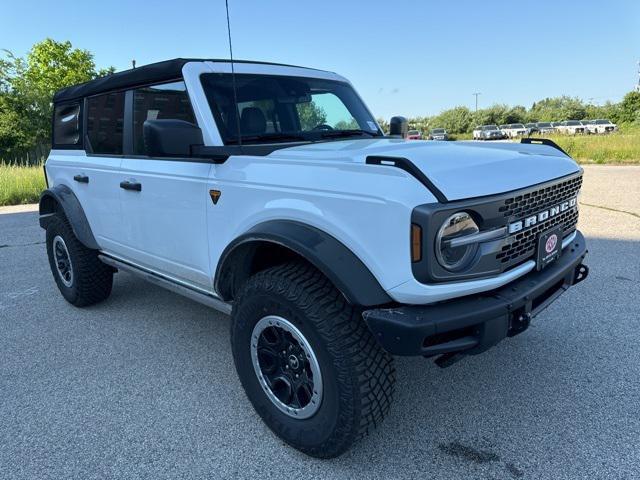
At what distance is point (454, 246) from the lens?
195cm

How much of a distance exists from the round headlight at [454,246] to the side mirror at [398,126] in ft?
7.69

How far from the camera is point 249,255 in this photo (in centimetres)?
256

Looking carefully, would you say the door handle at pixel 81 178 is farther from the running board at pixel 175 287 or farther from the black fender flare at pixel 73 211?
the running board at pixel 175 287

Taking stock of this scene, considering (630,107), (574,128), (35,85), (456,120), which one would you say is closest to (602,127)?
(574,128)

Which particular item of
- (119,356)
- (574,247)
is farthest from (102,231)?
A: (574,247)

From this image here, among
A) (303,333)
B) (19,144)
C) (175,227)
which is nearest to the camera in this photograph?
(303,333)

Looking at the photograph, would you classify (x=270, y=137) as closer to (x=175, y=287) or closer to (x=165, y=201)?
(x=165, y=201)

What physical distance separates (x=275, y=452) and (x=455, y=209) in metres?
1.47

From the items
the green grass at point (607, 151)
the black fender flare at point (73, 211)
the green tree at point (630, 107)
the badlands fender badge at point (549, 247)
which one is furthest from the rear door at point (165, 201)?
the green tree at point (630, 107)

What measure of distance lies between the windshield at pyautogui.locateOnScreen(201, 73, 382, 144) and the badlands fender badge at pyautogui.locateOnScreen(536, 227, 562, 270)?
1.54m

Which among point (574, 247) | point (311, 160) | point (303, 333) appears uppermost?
point (311, 160)

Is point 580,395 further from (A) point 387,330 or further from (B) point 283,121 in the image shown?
(B) point 283,121

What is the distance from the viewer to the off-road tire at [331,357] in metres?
2.06

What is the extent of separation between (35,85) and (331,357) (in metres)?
35.9
